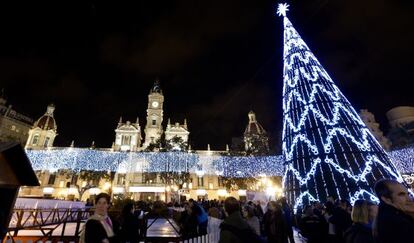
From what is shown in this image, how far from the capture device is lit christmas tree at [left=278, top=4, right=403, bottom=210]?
11352mm

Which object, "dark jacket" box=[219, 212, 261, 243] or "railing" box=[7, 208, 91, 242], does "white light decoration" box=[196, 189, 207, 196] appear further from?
"dark jacket" box=[219, 212, 261, 243]

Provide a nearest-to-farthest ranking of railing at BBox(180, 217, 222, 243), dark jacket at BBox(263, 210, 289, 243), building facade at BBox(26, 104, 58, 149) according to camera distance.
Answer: railing at BBox(180, 217, 222, 243) → dark jacket at BBox(263, 210, 289, 243) → building facade at BBox(26, 104, 58, 149)

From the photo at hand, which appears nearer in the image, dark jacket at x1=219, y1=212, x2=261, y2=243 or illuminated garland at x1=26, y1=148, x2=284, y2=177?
dark jacket at x1=219, y1=212, x2=261, y2=243

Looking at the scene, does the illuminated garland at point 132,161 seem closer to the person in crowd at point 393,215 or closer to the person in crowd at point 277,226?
the person in crowd at point 277,226

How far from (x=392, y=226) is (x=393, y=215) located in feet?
0.39

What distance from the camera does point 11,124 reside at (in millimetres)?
62219

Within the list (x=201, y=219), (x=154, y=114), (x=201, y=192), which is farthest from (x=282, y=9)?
(x=154, y=114)

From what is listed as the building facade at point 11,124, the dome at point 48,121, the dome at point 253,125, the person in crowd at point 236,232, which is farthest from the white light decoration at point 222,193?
the building facade at point 11,124

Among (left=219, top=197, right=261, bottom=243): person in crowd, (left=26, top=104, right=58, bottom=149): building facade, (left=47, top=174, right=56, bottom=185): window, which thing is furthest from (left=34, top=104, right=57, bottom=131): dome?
(left=219, top=197, right=261, bottom=243): person in crowd

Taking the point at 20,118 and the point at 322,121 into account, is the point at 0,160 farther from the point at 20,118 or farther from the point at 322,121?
the point at 20,118

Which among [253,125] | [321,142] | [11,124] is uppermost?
[11,124]

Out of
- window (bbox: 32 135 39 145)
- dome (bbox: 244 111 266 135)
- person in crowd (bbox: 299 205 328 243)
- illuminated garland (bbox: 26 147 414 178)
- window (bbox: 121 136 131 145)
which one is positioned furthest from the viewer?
dome (bbox: 244 111 266 135)

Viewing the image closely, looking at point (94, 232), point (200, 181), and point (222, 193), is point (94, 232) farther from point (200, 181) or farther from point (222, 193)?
point (200, 181)

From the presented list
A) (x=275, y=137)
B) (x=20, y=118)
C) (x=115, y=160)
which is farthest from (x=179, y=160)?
(x=20, y=118)
